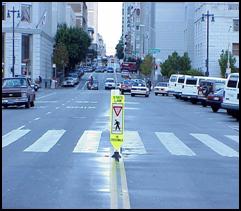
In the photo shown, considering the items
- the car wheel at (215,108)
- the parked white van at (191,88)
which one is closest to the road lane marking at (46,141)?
the car wheel at (215,108)

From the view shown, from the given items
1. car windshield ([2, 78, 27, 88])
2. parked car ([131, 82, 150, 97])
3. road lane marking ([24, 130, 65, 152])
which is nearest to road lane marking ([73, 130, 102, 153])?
road lane marking ([24, 130, 65, 152])

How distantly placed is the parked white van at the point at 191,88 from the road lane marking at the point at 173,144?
93.8 feet

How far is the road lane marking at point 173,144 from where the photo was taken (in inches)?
680

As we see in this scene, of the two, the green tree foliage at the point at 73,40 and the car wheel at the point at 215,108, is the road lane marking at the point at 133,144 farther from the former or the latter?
the green tree foliage at the point at 73,40

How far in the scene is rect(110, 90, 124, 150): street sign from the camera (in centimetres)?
1545

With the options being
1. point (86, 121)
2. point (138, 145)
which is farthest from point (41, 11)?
point (138, 145)

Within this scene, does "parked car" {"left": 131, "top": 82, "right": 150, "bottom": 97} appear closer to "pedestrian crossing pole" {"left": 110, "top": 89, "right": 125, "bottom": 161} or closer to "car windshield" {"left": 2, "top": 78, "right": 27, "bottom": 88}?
"car windshield" {"left": 2, "top": 78, "right": 27, "bottom": 88}

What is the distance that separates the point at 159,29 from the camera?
399 feet

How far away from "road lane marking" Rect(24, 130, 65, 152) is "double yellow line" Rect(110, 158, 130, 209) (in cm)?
329

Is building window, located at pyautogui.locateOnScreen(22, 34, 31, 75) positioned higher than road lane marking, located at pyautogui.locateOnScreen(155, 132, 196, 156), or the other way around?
building window, located at pyautogui.locateOnScreen(22, 34, 31, 75)

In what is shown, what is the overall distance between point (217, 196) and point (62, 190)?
2.55 meters

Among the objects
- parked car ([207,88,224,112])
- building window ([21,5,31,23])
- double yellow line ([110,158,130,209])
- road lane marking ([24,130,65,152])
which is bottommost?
road lane marking ([24,130,65,152])

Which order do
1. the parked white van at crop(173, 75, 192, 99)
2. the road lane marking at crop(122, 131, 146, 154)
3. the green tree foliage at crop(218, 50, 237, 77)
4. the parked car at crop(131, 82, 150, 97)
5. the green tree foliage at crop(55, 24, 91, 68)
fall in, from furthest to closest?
the green tree foliage at crop(55, 24, 91, 68) < the green tree foliage at crop(218, 50, 237, 77) < the parked car at crop(131, 82, 150, 97) < the parked white van at crop(173, 75, 192, 99) < the road lane marking at crop(122, 131, 146, 154)

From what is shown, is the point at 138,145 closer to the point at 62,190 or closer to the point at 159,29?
the point at 62,190
